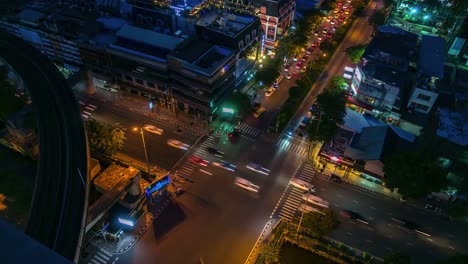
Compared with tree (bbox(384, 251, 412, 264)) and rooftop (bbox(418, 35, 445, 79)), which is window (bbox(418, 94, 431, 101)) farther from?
tree (bbox(384, 251, 412, 264))

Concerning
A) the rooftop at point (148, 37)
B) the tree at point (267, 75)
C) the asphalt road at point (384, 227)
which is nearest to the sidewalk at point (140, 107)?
the rooftop at point (148, 37)

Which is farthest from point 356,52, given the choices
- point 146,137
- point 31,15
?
point 31,15

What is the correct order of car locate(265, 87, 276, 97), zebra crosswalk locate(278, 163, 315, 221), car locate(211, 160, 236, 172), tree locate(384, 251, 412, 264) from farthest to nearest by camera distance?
car locate(265, 87, 276, 97) < car locate(211, 160, 236, 172) < zebra crosswalk locate(278, 163, 315, 221) < tree locate(384, 251, 412, 264)

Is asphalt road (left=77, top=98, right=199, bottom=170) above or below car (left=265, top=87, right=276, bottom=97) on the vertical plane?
below

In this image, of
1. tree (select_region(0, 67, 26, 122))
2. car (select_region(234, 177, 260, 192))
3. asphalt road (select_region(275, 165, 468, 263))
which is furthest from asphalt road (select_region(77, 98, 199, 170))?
asphalt road (select_region(275, 165, 468, 263))

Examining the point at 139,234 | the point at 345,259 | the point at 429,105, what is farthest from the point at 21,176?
the point at 429,105

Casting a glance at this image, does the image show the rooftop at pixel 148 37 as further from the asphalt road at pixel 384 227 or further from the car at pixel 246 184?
the asphalt road at pixel 384 227

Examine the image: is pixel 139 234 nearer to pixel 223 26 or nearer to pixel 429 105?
pixel 223 26

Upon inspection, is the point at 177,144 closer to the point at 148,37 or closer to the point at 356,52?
the point at 148,37
